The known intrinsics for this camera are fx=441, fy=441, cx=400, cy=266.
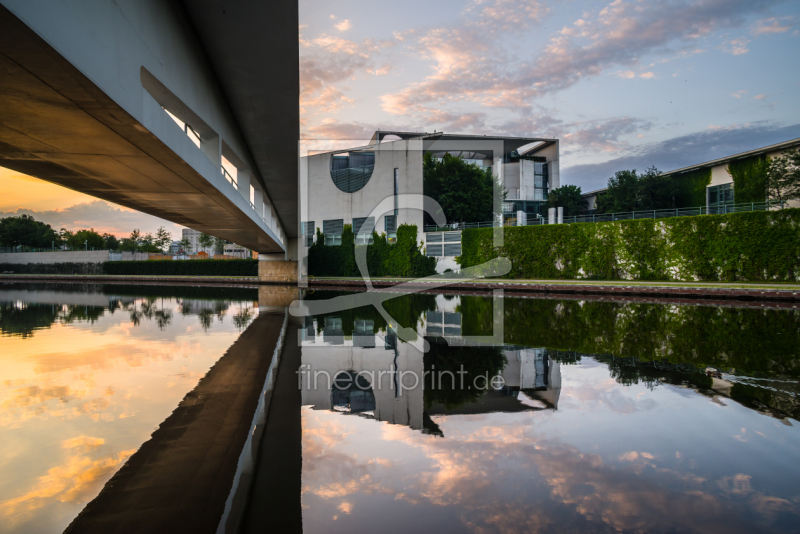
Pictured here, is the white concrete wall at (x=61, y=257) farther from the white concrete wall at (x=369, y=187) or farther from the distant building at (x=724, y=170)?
the distant building at (x=724, y=170)

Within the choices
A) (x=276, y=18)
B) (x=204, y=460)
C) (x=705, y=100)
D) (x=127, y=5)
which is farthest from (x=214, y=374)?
(x=705, y=100)

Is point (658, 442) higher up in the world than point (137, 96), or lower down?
lower down

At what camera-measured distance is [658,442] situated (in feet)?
12.3

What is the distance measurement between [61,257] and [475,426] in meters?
63.2

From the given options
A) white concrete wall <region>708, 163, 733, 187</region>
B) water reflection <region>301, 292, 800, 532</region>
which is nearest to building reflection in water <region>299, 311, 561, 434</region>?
water reflection <region>301, 292, 800, 532</region>

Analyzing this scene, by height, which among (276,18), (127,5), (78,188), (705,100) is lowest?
(78,188)

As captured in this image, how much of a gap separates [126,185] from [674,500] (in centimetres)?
880

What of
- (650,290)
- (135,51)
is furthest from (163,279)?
(135,51)

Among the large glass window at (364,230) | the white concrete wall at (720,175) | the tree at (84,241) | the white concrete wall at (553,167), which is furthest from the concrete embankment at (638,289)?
the tree at (84,241)

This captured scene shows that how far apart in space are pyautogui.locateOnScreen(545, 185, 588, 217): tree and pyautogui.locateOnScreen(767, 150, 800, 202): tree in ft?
76.1

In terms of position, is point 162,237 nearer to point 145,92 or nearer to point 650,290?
point 650,290

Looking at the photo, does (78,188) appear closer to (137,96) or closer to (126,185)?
(126,185)

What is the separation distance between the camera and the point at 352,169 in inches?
1507

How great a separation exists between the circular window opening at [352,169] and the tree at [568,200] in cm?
2290
